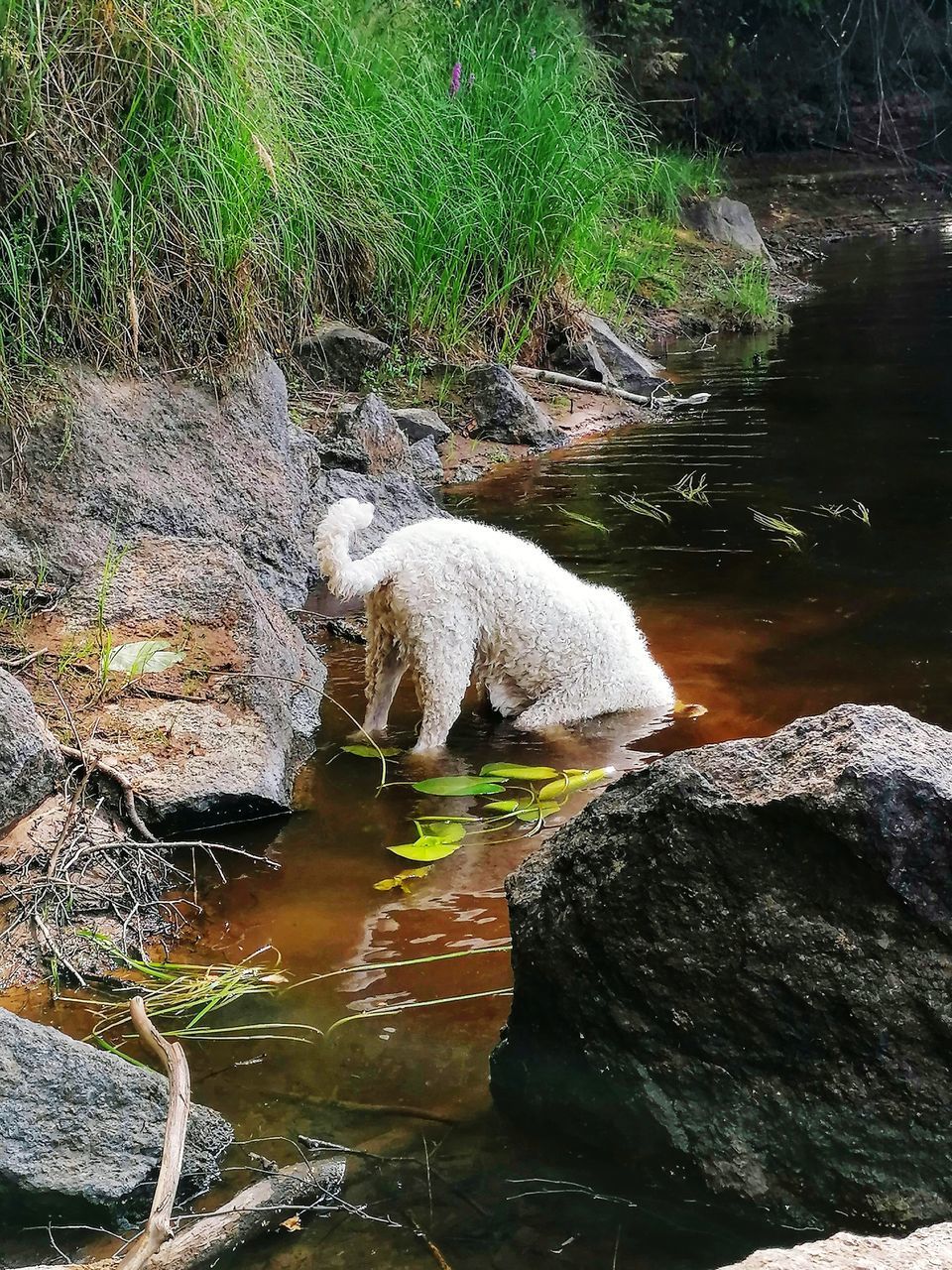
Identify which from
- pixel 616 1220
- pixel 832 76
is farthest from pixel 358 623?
pixel 832 76

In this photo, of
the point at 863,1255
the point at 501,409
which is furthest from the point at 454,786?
the point at 501,409

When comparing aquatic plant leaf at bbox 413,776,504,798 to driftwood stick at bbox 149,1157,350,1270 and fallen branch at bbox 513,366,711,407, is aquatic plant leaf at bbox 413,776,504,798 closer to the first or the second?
driftwood stick at bbox 149,1157,350,1270

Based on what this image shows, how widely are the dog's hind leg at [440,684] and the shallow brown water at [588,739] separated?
0.48 feet

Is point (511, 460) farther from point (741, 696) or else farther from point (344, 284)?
point (741, 696)

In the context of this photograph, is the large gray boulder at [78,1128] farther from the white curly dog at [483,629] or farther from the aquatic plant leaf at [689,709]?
the aquatic plant leaf at [689,709]

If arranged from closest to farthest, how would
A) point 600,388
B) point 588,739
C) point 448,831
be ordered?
1. point 448,831
2. point 588,739
3. point 600,388

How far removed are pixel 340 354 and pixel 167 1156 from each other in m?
7.50

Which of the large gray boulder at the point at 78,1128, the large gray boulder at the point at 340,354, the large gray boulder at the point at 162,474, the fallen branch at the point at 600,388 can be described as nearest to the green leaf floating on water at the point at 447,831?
the large gray boulder at the point at 78,1128

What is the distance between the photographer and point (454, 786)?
4.85 metres

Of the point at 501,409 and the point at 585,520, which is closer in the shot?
the point at 585,520

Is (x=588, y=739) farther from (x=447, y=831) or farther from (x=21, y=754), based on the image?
(x=21, y=754)

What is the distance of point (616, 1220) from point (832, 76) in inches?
996

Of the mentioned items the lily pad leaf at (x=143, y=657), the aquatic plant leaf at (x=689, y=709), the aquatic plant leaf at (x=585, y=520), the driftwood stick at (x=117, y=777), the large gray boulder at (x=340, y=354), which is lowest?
the aquatic plant leaf at (x=689, y=709)

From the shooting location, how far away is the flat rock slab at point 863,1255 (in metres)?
2.06
